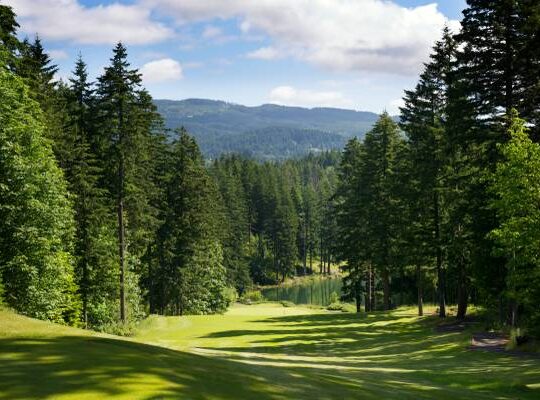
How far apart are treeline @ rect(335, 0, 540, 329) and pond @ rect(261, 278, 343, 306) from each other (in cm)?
4252

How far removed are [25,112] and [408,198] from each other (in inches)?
1108

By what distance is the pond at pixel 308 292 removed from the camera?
97.1m

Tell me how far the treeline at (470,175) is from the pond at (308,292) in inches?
1674

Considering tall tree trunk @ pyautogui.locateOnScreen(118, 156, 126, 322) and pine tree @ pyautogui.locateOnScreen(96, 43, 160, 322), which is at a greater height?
pine tree @ pyautogui.locateOnScreen(96, 43, 160, 322)

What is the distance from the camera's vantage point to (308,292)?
10712 cm

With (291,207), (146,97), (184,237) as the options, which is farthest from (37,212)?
(291,207)

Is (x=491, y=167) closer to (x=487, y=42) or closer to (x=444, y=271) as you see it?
(x=487, y=42)

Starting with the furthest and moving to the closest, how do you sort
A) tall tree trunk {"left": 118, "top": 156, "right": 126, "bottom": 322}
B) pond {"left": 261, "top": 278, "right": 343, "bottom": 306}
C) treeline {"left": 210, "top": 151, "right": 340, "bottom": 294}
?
treeline {"left": 210, "top": 151, "right": 340, "bottom": 294} → pond {"left": 261, "top": 278, "right": 343, "bottom": 306} → tall tree trunk {"left": 118, "top": 156, "right": 126, "bottom": 322}

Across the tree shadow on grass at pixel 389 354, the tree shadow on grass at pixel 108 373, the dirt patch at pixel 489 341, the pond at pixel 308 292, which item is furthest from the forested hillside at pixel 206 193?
the pond at pixel 308 292

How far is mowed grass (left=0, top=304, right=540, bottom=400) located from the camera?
9.24 meters

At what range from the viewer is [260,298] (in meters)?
97.6

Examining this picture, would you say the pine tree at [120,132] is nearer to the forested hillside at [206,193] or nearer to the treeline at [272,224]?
the forested hillside at [206,193]

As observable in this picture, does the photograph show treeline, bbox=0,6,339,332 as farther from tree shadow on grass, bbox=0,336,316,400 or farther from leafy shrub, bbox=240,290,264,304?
leafy shrub, bbox=240,290,264,304

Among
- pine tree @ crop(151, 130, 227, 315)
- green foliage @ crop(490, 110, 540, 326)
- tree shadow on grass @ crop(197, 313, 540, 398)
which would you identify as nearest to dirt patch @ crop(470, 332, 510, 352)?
tree shadow on grass @ crop(197, 313, 540, 398)
